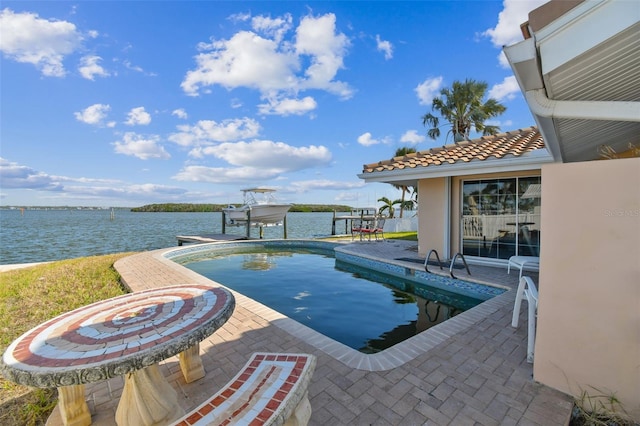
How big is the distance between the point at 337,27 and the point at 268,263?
850cm

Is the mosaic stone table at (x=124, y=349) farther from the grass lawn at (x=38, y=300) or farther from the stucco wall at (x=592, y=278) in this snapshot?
the stucco wall at (x=592, y=278)

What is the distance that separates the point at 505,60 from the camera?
221 cm

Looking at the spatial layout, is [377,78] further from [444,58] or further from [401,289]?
[401,289]

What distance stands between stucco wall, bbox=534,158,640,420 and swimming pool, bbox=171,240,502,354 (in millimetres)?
2222

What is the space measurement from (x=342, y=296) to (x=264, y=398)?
4.75 meters

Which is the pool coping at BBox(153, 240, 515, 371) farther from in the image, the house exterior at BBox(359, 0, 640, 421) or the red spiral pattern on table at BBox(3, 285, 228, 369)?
the red spiral pattern on table at BBox(3, 285, 228, 369)

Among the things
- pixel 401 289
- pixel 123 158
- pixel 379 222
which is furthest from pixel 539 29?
pixel 123 158

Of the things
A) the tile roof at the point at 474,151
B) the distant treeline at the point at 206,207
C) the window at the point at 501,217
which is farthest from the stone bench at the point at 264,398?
the distant treeline at the point at 206,207

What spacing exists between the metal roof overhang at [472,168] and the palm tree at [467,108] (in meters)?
15.2

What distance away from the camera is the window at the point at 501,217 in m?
6.67

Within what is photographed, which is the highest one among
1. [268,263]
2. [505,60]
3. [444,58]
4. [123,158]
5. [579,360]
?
[444,58]

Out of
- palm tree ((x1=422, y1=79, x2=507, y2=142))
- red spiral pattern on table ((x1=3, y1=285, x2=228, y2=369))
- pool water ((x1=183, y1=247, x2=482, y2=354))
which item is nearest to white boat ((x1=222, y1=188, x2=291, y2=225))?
pool water ((x1=183, y1=247, x2=482, y2=354))

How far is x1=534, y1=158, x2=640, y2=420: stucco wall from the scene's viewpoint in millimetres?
2090

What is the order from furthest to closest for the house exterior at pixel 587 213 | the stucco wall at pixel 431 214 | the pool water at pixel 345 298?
the stucco wall at pixel 431 214 < the pool water at pixel 345 298 < the house exterior at pixel 587 213
